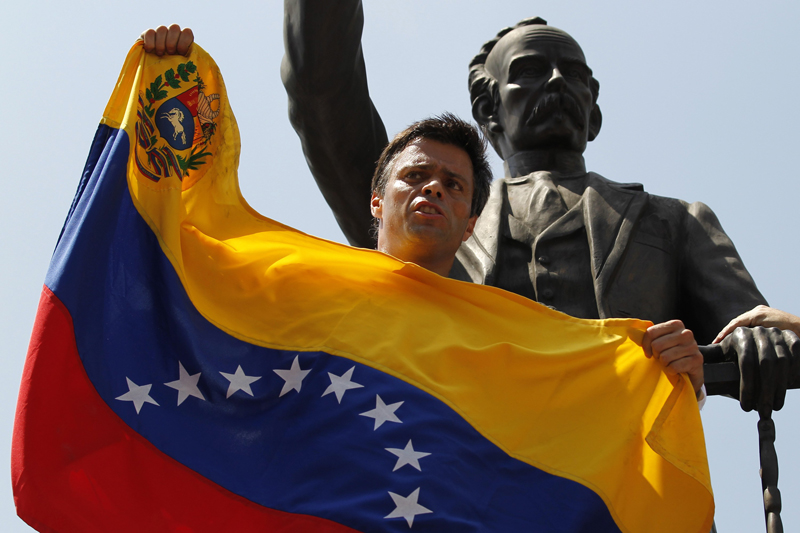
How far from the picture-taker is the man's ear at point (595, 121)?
7.22 m

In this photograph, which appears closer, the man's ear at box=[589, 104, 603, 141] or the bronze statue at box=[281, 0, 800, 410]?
the bronze statue at box=[281, 0, 800, 410]

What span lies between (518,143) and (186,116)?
2385 millimetres

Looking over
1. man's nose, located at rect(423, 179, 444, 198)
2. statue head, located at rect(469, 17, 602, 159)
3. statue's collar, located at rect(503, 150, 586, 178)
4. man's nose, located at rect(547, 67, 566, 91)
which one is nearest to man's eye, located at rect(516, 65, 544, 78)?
statue head, located at rect(469, 17, 602, 159)

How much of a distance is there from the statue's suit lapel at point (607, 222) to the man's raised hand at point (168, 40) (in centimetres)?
226

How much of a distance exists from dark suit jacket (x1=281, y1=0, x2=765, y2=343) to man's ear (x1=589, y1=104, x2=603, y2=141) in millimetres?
817

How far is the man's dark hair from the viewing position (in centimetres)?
538

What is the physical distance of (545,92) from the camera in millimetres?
6688

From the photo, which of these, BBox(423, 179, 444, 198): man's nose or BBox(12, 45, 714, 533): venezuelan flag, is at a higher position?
BBox(423, 179, 444, 198): man's nose

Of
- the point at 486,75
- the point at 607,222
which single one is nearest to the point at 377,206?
the point at 607,222

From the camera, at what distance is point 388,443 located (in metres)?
3.95

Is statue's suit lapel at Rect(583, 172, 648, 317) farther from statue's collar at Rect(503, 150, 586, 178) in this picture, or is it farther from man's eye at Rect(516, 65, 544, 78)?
man's eye at Rect(516, 65, 544, 78)

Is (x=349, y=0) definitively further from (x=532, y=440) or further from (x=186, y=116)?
(x=532, y=440)

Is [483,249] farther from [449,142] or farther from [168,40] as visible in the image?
[168,40]

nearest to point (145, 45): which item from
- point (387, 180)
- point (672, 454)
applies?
point (387, 180)
